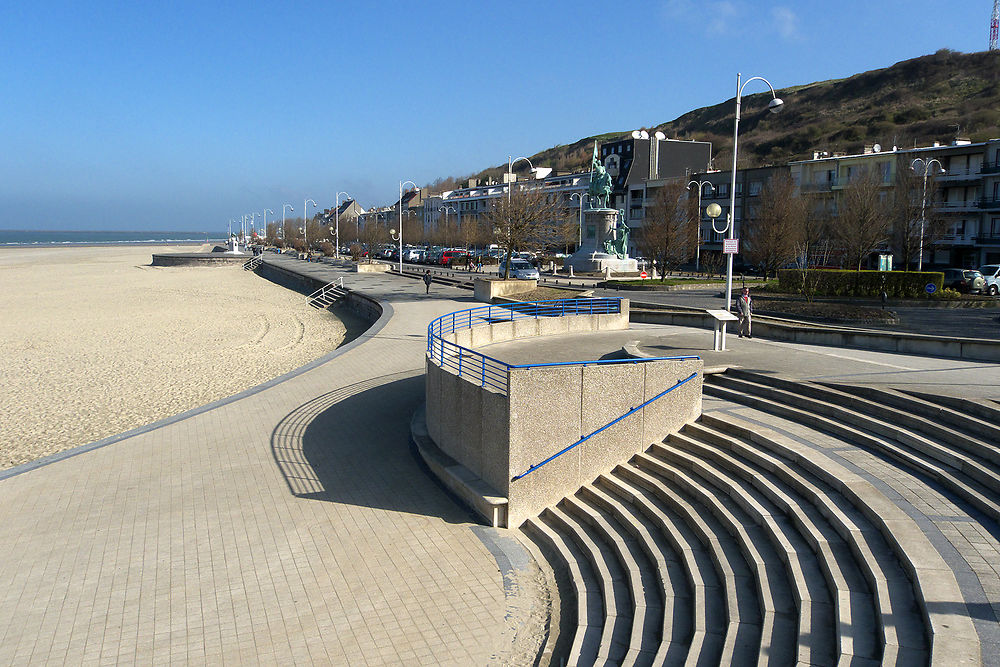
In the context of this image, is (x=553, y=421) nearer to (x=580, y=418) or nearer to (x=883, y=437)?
(x=580, y=418)

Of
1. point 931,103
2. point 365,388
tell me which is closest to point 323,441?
point 365,388

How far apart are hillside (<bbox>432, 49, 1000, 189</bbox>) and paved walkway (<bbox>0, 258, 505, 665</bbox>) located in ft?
300

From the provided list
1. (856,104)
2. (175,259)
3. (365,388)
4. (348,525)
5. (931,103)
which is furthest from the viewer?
(856,104)

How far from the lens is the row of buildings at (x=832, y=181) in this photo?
4591cm

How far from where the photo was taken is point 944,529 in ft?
22.8

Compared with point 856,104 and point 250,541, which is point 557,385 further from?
point 856,104

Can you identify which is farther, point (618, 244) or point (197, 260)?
point (197, 260)

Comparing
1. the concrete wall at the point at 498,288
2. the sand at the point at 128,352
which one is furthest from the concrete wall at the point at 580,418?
the concrete wall at the point at 498,288

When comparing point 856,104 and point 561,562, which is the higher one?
point 856,104

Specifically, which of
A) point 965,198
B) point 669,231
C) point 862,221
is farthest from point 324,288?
point 965,198

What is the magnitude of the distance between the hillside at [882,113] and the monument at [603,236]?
188 ft

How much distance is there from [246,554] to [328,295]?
34.6 m

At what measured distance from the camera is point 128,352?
2475cm

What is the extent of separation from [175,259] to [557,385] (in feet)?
279
